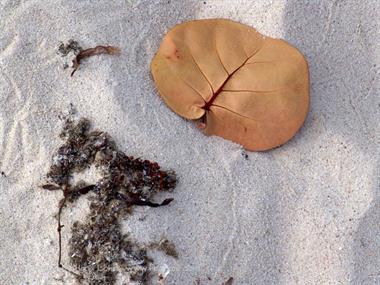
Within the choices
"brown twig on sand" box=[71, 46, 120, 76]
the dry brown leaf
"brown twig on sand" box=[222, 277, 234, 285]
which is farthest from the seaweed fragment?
"brown twig on sand" box=[71, 46, 120, 76]

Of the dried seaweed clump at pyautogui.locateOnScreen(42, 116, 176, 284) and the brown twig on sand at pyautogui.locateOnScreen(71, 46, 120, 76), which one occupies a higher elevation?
the brown twig on sand at pyautogui.locateOnScreen(71, 46, 120, 76)

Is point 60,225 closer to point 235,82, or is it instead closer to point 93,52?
point 93,52

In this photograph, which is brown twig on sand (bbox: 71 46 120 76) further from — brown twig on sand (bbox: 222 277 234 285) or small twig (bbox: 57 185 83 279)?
brown twig on sand (bbox: 222 277 234 285)

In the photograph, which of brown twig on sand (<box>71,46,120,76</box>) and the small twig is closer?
the small twig

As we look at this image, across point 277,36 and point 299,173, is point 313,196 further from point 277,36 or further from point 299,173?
point 277,36

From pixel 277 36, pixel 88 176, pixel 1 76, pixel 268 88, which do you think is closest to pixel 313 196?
pixel 268 88

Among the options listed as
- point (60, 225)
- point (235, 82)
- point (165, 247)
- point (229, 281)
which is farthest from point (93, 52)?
point (229, 281)

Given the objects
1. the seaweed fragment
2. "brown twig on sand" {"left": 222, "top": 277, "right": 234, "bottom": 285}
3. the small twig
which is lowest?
"brown twig on sand" {"left": 222, "top": 277, "right": 234, "bottom": 285}
